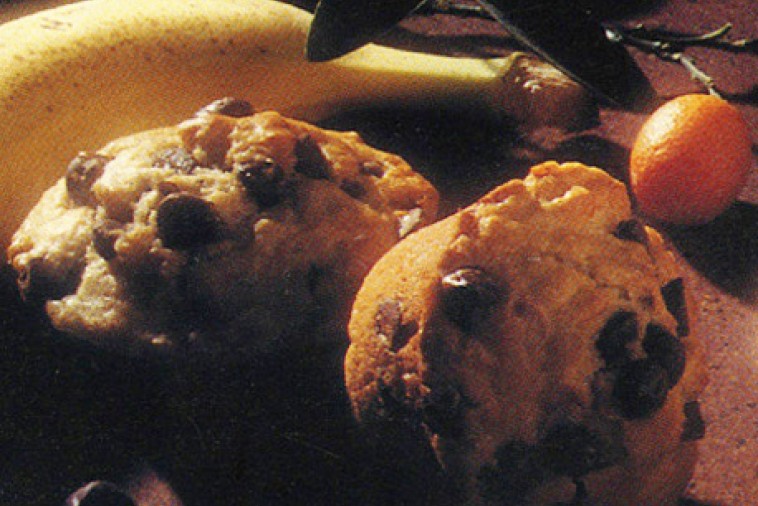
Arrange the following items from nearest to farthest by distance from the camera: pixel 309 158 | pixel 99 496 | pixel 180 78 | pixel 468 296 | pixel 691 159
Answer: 1. pixel 468 296
2. pixel 99 496
3. pixel 309 158
4. pixel 691 159
5. pixel 180 78

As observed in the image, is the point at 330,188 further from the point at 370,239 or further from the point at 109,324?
the point at 109,324

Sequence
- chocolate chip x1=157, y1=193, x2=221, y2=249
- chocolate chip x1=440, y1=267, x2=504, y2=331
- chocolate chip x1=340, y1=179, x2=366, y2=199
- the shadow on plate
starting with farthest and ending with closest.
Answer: the shadow on plate, chocolate chip x1=340, y1=179, x2=366, y2=199, chocolate chip x1=157, y1=193, x2=221, y2=249, chocolate chip x1=440, y1=267, x2=504, y2=331

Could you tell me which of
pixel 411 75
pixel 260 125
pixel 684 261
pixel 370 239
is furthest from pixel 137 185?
pixel 684 261

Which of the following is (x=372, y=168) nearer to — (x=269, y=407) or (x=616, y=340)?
(x=269, y=407)

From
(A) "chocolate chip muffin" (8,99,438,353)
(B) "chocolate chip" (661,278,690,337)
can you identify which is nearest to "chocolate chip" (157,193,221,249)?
(A) "chocolate chip muffin" (8,99,438,353)

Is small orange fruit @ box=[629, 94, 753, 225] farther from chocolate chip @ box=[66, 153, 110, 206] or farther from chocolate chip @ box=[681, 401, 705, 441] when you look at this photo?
chocolate chip @ box=[66, 153, 110, 206]

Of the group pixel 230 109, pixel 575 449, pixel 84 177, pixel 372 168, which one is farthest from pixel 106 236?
pixel 575 449

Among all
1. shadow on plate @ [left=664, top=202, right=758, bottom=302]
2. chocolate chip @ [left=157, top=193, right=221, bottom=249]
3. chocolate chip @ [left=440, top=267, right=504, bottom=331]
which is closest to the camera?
chocolate chip @ [left=440, top=267, right=504, bottom=331]
